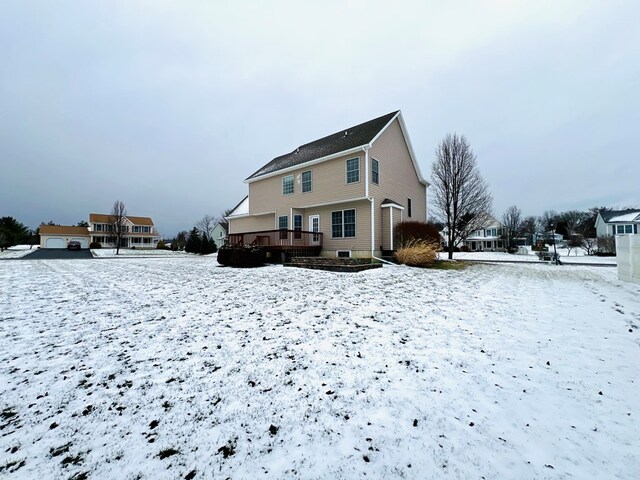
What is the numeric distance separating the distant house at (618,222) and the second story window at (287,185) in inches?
1541

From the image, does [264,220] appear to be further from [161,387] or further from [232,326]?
[161,387]

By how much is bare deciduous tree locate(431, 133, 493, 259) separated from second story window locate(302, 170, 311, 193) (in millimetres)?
9927

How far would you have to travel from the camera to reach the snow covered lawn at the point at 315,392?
165 centimetres

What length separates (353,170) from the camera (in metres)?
14.9

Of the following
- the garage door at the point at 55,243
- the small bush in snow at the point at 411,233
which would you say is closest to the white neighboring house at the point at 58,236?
the garage door at the point at 55,243

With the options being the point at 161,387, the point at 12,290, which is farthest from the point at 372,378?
the point at 12,290

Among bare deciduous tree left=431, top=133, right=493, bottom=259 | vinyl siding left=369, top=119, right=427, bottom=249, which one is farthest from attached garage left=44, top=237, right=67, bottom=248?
bare deciduous tree left=431, top=133, right=493, bottom=259

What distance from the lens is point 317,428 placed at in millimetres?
1942

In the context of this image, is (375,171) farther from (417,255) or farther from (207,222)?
(207,222)

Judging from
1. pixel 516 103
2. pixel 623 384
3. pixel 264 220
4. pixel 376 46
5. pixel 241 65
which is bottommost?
pixel 623 384

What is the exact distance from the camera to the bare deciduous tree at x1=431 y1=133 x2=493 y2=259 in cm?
1828

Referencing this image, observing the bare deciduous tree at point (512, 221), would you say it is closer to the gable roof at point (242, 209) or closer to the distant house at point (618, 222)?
the distant house at point (618, 222)

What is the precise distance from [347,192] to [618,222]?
4315 cm

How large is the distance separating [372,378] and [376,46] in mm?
20722
